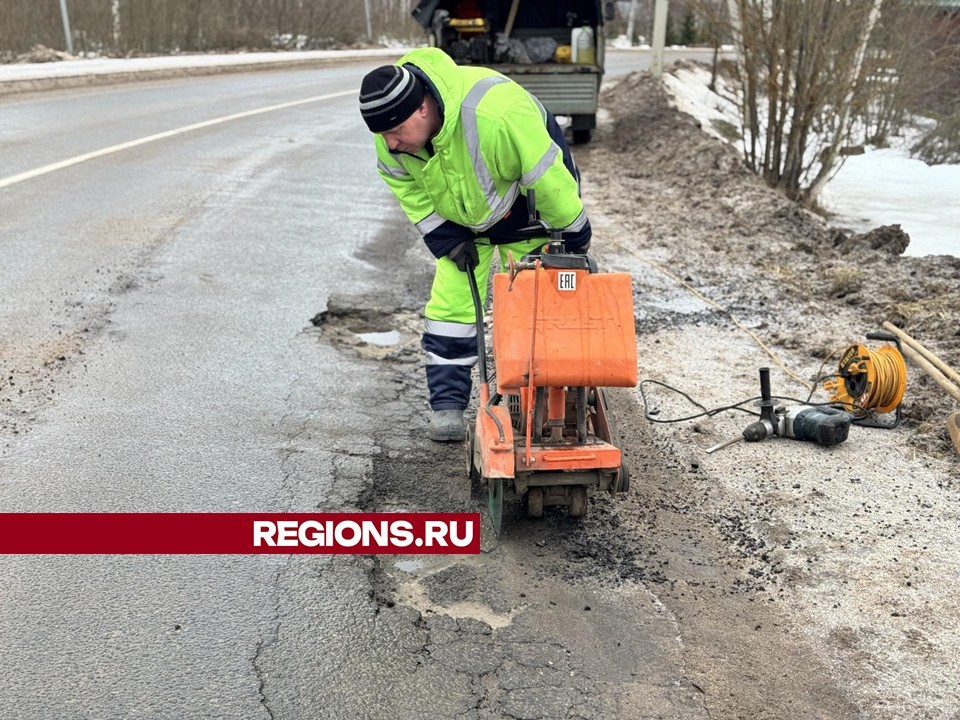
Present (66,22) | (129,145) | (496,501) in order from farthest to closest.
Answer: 1. (66,22)
2. (129,145)
3. (496,501)

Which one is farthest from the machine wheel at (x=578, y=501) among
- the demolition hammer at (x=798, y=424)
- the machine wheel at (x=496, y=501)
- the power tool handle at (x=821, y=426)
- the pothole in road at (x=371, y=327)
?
the pothole in road at (x=371, y=327)

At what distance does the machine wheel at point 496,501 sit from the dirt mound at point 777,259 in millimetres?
2006

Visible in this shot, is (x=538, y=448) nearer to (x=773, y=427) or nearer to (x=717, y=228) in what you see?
(x=773, y=427)

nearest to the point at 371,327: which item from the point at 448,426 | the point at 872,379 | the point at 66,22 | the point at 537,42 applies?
the point at 448,426

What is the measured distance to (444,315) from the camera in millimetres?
4160

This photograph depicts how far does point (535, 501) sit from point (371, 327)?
258 cm

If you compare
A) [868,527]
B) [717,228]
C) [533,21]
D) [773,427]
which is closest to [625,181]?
[717,228]

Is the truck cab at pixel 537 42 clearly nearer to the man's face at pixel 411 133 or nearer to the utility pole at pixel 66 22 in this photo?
the man's face at pixel 411 133

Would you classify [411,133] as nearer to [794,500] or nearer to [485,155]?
[485,155]

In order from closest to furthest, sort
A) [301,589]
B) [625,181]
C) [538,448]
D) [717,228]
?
[301,589], [538,448], [717,228], [625,181]

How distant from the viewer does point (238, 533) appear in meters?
3.53

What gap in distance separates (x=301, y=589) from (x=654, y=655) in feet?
3.64

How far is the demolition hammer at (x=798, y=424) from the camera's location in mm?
4223

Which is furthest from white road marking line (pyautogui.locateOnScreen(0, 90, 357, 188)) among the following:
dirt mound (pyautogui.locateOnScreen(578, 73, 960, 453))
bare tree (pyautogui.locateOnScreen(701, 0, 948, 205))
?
bare tree (pyautogui.locateOnScreen(701, 0, 948, 205))
